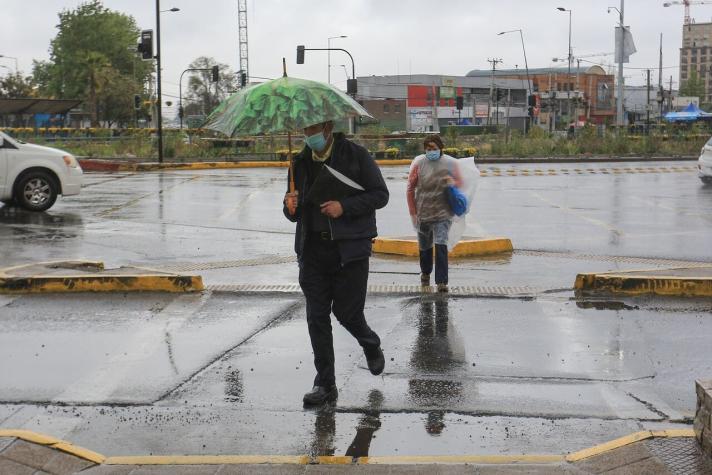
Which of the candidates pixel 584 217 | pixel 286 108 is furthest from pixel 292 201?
pixel 584 217

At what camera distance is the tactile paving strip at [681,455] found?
192 inches

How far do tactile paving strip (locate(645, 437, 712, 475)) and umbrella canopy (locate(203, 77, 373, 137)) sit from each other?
2.55m

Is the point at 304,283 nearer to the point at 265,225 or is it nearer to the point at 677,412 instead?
the point at 677,412

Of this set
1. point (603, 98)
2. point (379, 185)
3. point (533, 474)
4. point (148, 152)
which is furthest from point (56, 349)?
point (603, 98)

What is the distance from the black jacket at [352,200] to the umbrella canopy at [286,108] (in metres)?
0.26

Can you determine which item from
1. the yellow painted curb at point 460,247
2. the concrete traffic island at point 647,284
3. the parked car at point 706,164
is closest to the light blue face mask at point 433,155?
the concrete traffic island at point 647,284

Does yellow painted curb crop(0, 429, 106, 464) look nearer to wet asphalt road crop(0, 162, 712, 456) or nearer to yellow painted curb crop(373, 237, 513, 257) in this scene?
wet asphalt road crop(0, 162, 712, 456)

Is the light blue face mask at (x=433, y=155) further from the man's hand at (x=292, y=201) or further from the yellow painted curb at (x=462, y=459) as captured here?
the yellow painted curb at (x=462, y=459)

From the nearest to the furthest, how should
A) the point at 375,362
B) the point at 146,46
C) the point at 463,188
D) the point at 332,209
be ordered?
the point at 332,209 < the point at 375,362 < the point at 463,188 < the point at 146,46

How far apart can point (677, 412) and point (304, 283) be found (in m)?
2.38

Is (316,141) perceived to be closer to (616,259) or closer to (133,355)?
(133,355)

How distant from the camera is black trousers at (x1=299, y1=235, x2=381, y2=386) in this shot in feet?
20.7

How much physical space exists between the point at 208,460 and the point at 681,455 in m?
2.36

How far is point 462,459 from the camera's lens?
200 inches
